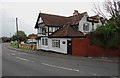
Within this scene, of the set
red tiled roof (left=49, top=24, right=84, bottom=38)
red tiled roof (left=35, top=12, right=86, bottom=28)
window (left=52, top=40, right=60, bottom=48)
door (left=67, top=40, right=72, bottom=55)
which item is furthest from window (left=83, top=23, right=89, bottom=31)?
door (left=67, top=40, right=72, bottom=55)

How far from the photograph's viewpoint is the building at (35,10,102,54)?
1344 inches

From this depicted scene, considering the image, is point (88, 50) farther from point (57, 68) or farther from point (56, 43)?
point (57, 68)

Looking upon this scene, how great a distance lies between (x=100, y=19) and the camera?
126 feet

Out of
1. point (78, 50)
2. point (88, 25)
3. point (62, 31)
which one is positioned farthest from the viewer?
point (88, 25)

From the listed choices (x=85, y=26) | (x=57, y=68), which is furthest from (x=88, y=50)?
(x=57, y=68)

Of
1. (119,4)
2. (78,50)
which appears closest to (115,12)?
(119,4)

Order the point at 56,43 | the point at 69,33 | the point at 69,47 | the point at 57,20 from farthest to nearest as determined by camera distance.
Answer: the point at 57,20, the point at 56,43, the point at 69,33, the point at 69,47

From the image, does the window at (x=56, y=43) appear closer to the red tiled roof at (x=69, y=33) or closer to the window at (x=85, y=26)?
the red tiled roof at (x=69, y=33)

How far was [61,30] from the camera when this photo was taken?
37.7 m

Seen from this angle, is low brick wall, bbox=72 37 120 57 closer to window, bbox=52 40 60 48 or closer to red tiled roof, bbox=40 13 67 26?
window, bbox=52 40 60 48

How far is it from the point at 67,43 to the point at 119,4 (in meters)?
9.79

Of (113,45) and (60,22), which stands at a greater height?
(60,22)

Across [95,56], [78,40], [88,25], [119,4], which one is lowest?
[95,56]

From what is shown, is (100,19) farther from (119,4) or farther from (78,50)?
(78,50)
